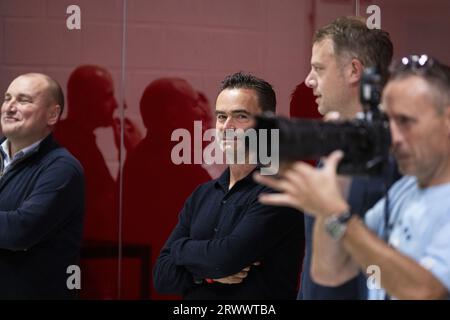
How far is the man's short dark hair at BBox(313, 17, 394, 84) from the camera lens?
2.32 metres

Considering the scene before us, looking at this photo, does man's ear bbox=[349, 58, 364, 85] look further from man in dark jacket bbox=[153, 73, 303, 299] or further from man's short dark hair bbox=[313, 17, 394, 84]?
man in dark jacket bbox=[153, 73, 303, 299]

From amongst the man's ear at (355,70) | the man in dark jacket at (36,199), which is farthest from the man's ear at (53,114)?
the man's ear at (355,70)

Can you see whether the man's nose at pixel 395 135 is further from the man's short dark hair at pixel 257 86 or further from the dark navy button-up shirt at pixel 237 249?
the man's short dark hair at pixel 257 86

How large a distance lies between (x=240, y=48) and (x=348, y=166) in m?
1.69

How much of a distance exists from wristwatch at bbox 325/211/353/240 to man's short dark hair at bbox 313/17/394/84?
2.71 ft

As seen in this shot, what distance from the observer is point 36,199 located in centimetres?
278

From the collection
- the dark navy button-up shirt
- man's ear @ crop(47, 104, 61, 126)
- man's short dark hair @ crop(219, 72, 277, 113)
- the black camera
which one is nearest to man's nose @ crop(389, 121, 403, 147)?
the black camera

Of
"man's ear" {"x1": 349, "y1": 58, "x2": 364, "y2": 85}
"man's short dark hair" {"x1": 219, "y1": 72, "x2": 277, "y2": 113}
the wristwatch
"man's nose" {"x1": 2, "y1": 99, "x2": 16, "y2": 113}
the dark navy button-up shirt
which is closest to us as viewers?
the wristwatch

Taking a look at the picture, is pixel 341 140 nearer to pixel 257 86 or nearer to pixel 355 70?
pixel 355 70

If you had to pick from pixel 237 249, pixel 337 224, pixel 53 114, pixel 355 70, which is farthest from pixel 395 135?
pixel 53 114

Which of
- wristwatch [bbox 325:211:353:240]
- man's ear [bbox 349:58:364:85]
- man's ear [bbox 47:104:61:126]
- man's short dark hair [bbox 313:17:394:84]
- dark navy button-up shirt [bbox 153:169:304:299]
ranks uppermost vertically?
man's short dark hair [bbox 313:17:394:84]
